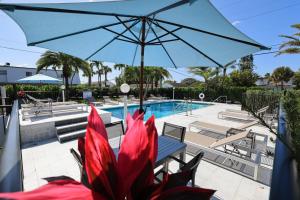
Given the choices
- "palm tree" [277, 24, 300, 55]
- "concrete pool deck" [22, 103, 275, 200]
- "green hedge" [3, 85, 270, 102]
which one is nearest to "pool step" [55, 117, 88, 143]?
"concrete pool deck" [22, 103, 275, 200]

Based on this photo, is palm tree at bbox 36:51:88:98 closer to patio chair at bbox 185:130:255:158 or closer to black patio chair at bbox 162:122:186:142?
patio chair at bbox 185:130:255:158

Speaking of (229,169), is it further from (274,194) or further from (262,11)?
(262,11)

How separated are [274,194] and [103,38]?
3585mm

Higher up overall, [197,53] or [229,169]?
[197,53]

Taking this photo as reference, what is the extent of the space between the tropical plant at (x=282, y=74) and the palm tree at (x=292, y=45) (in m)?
20.1

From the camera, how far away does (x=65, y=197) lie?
35 centimetres

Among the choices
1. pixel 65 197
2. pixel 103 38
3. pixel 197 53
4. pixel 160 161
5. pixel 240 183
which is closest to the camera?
pixel 65 197

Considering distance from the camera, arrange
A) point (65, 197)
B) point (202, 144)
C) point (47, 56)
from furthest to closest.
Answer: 1. point (47, 56)
2. point (202, 144)
3. point (65, 197)

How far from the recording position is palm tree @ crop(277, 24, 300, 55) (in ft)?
27.2

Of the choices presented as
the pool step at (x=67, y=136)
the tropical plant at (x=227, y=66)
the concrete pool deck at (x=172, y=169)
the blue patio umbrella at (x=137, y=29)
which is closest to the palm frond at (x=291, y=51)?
the tropical plant at (x=227, y=66)

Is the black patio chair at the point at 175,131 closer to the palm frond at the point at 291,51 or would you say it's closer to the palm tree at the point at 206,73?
the palm frond at the point at 291,51

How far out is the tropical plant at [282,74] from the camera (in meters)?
24.4

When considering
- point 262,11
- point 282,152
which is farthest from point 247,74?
point 282,152

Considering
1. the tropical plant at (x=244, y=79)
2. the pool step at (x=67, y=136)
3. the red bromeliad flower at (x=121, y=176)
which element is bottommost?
the pool step at (x=67, y=136)
